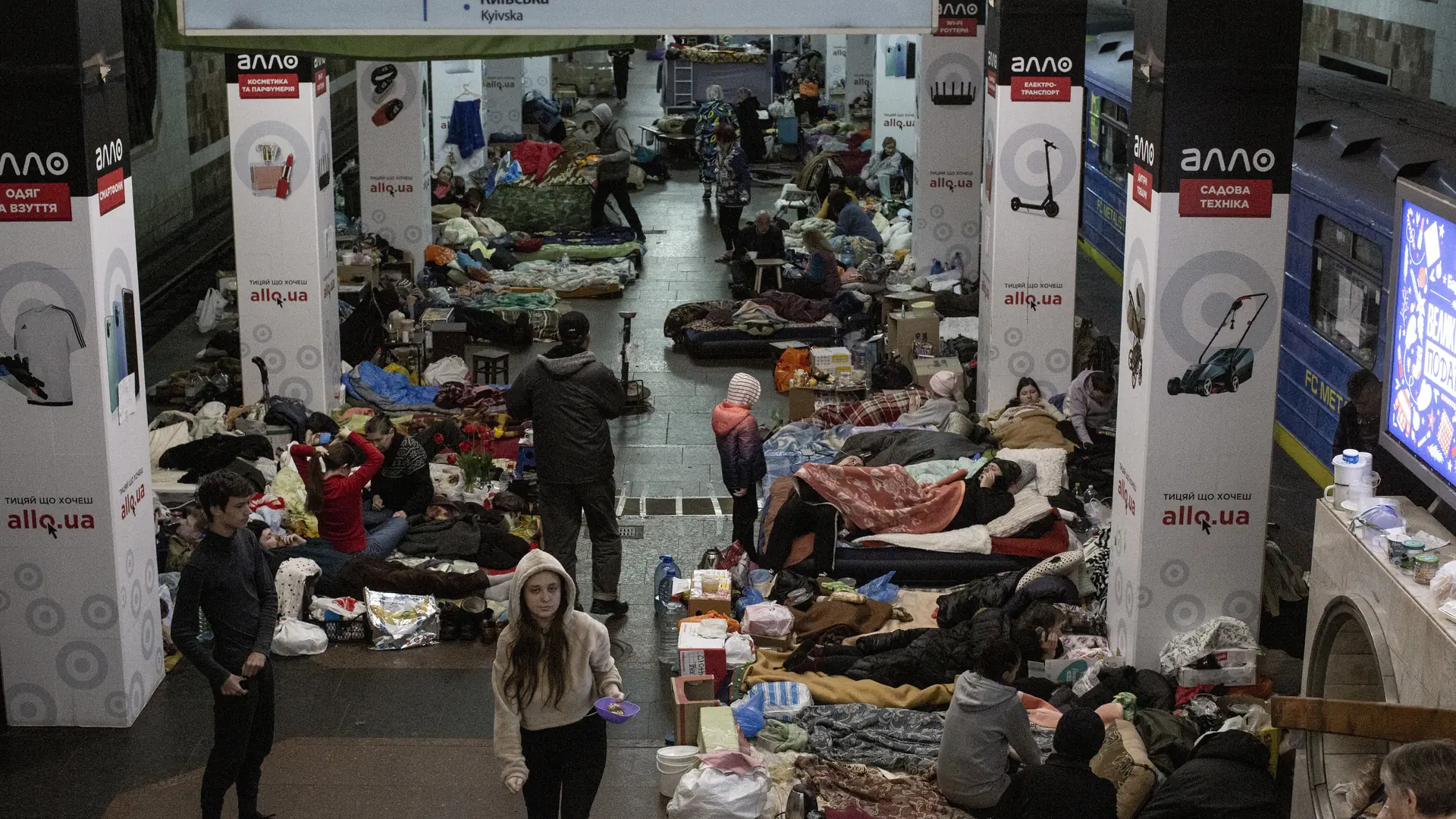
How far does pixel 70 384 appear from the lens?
8.22m

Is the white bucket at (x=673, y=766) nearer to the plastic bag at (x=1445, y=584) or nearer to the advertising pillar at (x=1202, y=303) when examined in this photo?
the advertising pillar at (x=1202, y=303)

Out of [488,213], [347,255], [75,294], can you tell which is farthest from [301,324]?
[488,213]

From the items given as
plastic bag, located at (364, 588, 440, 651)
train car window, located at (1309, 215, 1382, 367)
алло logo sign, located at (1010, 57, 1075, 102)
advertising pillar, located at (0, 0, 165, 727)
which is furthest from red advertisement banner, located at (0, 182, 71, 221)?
train car window, located at (1309, 215, 1382, 367)

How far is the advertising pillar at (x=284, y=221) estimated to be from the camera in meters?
13.0

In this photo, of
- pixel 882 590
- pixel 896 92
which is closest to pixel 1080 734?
pixel 882 590

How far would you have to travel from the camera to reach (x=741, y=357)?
16.7 meters

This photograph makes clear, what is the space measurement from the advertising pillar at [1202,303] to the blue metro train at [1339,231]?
2400 mm

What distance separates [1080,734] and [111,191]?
5.38 metres

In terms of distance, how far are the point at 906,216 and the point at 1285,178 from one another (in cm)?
1293

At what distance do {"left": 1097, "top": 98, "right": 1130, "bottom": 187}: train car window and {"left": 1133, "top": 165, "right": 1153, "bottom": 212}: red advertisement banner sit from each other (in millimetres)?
9634

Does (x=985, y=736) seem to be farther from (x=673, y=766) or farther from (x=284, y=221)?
(x=284, y=221)

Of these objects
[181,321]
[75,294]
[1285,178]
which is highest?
[1285,178]

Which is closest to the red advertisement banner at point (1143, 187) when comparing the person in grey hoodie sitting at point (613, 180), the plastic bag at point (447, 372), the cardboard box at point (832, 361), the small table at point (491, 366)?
the cardboard box at point (832, 361)

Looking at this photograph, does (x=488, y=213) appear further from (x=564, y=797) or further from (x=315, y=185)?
(x=564, y=797)
